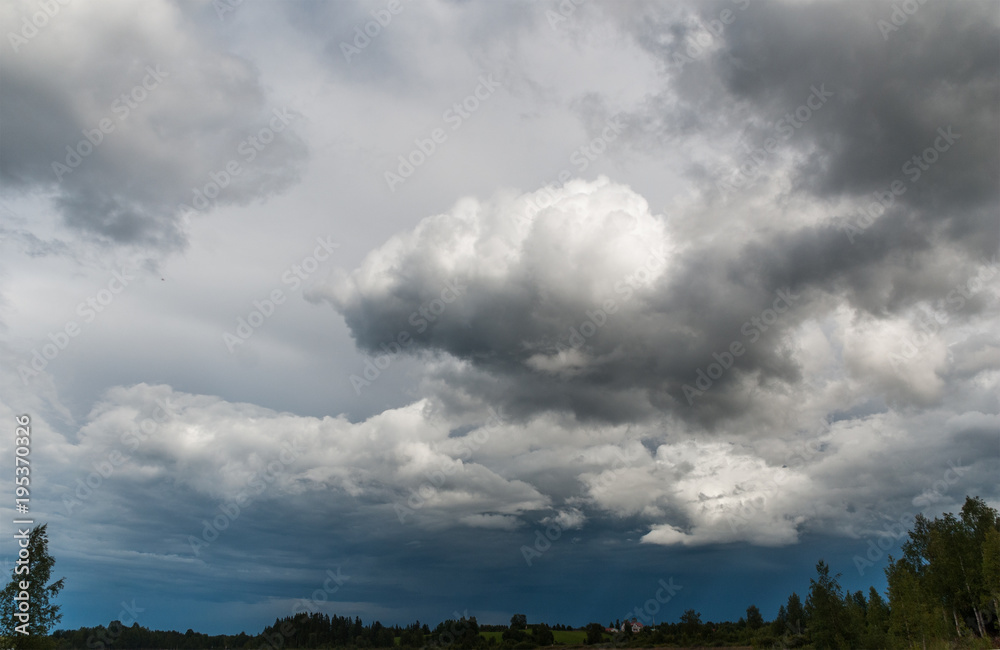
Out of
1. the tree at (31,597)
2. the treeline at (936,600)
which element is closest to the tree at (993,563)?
the treeline at (936,600)

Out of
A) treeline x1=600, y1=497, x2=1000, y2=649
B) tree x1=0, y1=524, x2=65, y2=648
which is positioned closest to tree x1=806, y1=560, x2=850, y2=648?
treeline x1=600, y1=497, x2=1000, y2=649

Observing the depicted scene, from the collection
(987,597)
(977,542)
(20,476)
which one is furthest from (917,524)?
(20,476)

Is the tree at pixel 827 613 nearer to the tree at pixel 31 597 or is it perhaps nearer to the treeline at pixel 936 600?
the treeline at pixel 936 600

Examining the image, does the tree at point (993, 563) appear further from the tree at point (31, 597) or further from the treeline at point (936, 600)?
the tree at point (31, 597)

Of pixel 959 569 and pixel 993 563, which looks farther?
pixel 959 569

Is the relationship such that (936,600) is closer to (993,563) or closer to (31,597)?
(993,563)

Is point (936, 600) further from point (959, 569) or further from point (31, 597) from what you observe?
point (31, 597)

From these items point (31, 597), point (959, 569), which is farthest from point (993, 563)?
point (31, 597)

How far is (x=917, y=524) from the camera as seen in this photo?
A: 478 ft

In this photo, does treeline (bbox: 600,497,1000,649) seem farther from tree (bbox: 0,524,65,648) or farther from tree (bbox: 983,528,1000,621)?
tree (bbox: 0,524,65,648)

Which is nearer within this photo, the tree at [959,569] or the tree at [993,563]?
the tree at [993,563]

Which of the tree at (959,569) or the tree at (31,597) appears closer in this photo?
the tree at (31,597)

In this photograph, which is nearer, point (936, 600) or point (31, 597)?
point (31, 597)

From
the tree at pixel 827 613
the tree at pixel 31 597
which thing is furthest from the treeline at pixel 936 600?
the tree at pixel 31 597
